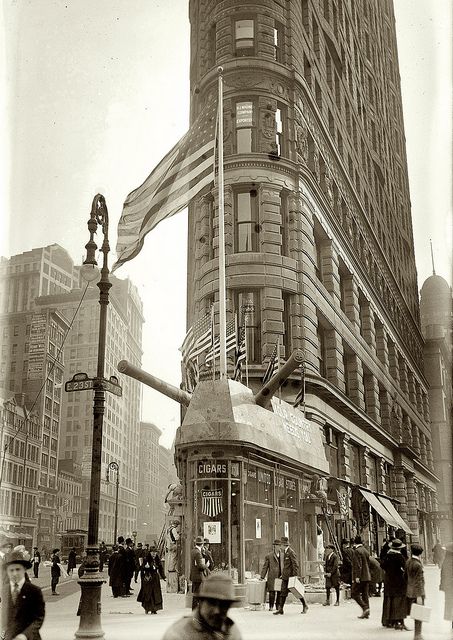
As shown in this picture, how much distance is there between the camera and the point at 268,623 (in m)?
13.2

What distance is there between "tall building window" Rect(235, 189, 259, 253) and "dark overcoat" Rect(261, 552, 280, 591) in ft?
41.3

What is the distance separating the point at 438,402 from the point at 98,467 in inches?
2350

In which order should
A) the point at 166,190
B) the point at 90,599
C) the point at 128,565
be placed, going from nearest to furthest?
the point at 90,599
the point at 166,190
the point at 128,565

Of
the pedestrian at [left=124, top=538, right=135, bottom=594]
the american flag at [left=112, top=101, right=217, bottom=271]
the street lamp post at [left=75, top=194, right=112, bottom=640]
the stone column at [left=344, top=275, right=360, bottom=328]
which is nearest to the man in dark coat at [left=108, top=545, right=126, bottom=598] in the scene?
the pedestrian at [left=124, top=538, right=135, bottom=594]

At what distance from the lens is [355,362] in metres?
33.9

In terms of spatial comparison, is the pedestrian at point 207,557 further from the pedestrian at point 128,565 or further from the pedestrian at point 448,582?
the pedestrian at point 128,565

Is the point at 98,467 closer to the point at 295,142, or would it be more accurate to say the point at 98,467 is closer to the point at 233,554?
the point at 233,554

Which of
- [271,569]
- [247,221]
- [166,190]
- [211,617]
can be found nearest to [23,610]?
[211,617]

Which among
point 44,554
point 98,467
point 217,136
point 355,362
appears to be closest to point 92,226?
point 98,467

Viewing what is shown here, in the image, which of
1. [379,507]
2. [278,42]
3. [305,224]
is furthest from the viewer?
[379,507]

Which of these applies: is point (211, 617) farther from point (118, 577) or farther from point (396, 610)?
point (118, 577)

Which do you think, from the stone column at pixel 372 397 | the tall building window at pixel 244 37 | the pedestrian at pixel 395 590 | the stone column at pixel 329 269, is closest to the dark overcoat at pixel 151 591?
the pedestrian at pixel 395 590

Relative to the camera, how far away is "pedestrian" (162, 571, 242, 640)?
4.36 metres

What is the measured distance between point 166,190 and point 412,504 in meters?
34.2
